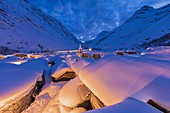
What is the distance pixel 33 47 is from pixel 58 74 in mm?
53406

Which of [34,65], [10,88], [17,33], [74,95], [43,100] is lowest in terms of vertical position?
[43,100]

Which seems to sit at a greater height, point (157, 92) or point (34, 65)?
point (157, 92)

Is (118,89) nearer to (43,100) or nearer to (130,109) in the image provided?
(130,109)

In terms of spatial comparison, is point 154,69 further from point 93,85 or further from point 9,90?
point 9,90

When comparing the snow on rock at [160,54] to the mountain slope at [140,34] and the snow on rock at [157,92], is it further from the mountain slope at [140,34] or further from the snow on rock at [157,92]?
the mountain slope at [140,34]

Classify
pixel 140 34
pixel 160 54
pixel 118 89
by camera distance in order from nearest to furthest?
pixel 118 89, pixel 160 54, pixel 140 34

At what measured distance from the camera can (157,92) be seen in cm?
259

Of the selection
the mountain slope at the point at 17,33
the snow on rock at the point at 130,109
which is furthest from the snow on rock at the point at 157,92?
the mountain slope at the point at 17,33

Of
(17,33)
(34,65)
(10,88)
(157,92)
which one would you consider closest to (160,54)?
(34,65)

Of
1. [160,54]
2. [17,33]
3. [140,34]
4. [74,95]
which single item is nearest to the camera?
[74,95]

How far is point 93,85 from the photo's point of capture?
3.83m

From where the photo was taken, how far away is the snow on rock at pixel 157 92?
2420mm

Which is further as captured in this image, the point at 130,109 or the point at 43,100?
the point at 43,100

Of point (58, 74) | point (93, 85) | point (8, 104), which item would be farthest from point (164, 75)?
point (58, 74)
